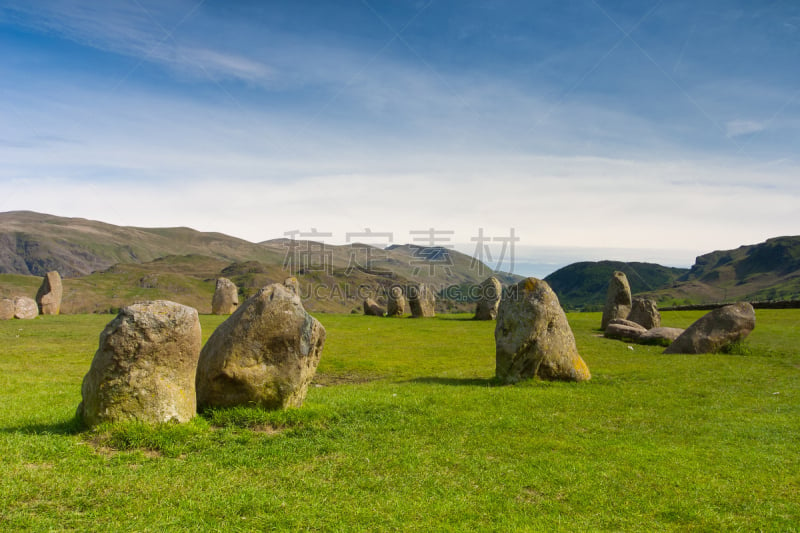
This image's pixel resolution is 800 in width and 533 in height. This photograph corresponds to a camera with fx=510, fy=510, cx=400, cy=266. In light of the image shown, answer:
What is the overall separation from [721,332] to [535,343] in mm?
12588

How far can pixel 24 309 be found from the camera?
36.5 m

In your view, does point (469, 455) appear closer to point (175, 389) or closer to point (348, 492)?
point (348, 492)

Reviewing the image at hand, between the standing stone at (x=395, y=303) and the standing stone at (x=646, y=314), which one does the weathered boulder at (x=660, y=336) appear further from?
the standing stone at (x=395, y=303)

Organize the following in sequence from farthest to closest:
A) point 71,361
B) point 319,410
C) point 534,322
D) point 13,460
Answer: point 71,361 → point 534,322 → point 319,410 → point 13,460

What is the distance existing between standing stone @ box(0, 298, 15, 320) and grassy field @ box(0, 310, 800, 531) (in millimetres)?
23246

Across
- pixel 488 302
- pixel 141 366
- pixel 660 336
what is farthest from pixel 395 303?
pixel 141 366

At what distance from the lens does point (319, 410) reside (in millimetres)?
12078

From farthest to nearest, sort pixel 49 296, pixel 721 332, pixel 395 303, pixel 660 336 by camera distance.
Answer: pixel 395 303
pixel 49 296
pixel 660 336
pixel 721 332

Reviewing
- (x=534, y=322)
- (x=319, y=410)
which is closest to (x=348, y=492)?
(x=319, y=410)

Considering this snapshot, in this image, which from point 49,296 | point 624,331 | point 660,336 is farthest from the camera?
point 49,296

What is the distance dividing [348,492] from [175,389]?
458 centimetres

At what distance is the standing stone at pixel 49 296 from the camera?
41406mm

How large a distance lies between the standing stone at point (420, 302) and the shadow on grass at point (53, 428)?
1496 inches

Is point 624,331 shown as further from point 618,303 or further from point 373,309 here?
point 373,309
